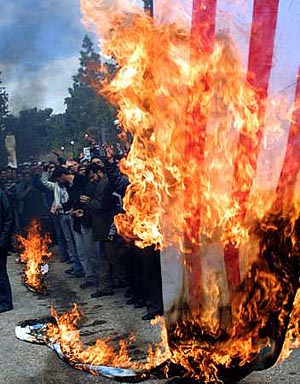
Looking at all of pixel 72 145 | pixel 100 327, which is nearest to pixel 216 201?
pixel 100 327

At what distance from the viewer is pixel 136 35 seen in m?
3.96

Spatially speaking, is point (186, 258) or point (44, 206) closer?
point (186, 258)

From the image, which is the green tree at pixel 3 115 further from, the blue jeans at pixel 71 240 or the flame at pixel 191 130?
the flame at pixel 191 130

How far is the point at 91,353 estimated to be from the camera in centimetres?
437

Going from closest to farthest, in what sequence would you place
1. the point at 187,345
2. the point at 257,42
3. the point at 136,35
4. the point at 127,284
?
the point at 257,42, the point at 187,345, the point at 136,35, the point at 127,284

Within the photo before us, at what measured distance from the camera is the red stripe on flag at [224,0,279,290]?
3.42 meters

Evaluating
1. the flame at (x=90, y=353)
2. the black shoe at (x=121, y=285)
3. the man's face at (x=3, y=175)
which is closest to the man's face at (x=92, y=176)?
the black shoe at (x=121, y=285)

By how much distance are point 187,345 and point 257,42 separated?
1934 millimetres

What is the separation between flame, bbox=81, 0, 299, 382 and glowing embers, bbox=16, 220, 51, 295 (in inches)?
195

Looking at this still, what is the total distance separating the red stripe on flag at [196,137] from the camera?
11.5ft

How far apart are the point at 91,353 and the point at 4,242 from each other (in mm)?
3350

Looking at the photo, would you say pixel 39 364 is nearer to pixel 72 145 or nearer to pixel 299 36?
pixel 299 36

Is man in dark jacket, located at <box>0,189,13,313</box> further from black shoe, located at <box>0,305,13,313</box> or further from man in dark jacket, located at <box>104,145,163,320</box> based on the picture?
man in dark jacket, located at <box>104,145,163,320</box>

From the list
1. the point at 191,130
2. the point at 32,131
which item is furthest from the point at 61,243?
the point at 32,131
